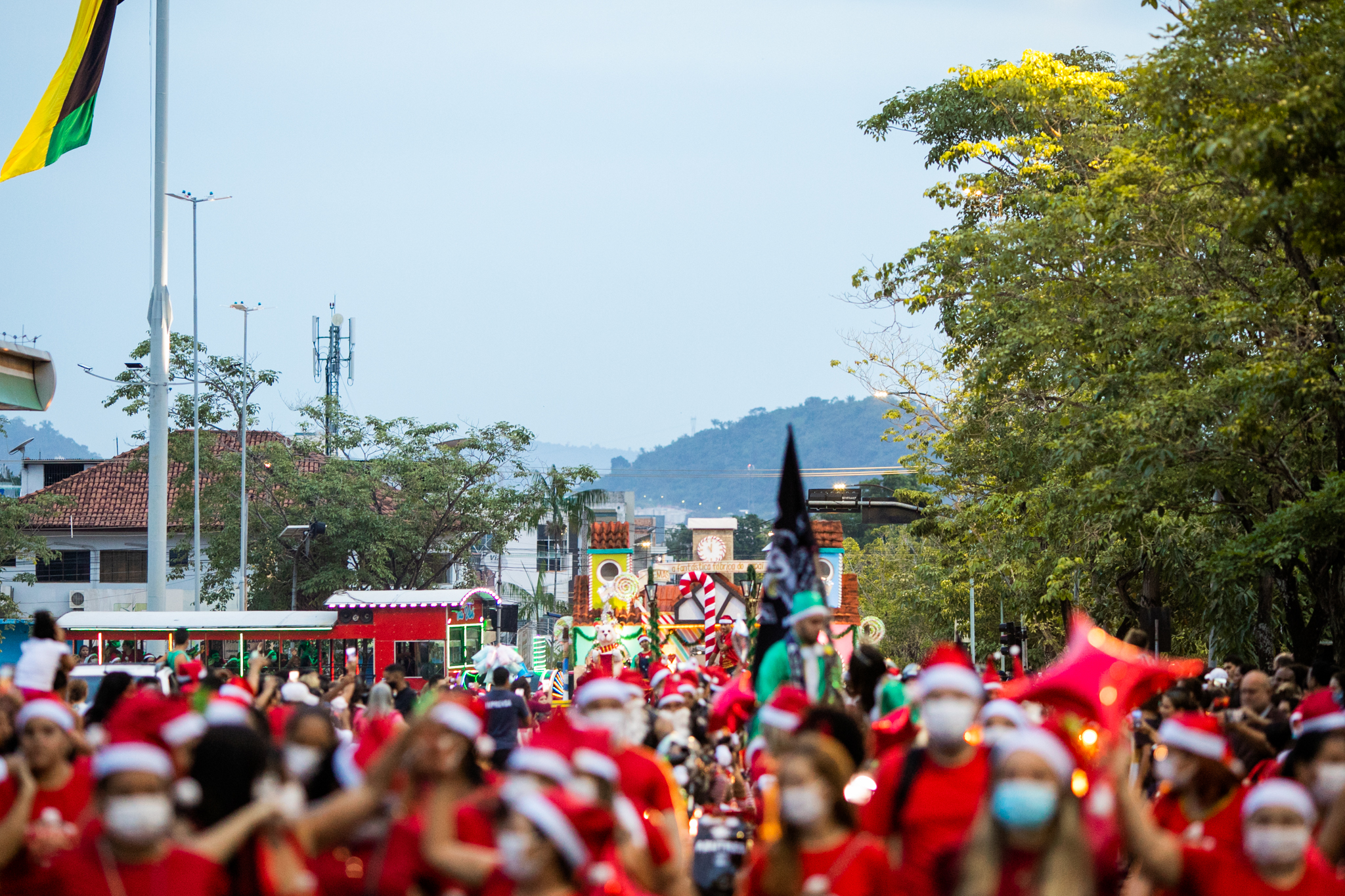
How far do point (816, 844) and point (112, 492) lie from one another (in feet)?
173

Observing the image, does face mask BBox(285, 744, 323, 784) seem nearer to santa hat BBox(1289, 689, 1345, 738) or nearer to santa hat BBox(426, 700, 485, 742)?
santa hat BBox(426, 700, 485, 742)

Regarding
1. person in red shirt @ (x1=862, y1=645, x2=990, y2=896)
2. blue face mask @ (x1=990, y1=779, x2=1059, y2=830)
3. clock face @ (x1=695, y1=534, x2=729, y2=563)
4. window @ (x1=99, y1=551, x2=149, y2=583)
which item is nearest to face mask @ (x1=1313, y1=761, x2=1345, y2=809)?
person in red shirt @ (x1=862, y1=645, x2=990, y2=896)

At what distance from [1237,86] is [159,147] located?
13898 mm

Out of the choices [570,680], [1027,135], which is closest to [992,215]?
[1027,135]

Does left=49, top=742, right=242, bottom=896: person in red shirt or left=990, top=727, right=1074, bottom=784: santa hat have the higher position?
left=990, top=727, right=1074, bottom=784: santa hat

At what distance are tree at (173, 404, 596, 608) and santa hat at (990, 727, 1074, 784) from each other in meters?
38.1

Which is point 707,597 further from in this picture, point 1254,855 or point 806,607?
point 1254,855

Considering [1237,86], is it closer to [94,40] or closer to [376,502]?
[94,40]

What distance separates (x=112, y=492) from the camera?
172 feet

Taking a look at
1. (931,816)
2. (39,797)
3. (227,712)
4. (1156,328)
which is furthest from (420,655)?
(931,816)

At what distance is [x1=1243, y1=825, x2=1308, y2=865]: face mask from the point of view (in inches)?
160

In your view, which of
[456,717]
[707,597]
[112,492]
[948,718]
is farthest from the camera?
[112,492]

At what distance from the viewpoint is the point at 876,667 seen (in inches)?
327

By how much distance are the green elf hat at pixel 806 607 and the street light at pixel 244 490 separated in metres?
28.6
